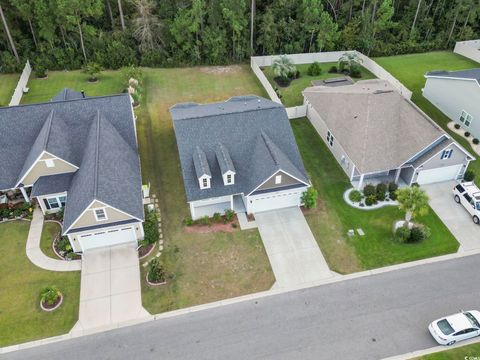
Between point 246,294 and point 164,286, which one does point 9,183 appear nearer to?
point 164,286

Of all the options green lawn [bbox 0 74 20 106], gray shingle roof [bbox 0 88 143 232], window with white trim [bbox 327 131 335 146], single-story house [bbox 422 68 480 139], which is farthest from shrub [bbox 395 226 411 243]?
green lawn [bbox 0 74 20 106]

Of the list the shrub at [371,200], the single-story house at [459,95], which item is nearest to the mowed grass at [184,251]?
the shrub at [371,200]

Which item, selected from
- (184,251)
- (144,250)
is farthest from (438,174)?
(144,250)

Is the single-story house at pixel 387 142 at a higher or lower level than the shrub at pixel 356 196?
higher

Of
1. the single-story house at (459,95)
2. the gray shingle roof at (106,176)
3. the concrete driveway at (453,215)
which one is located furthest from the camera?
the single-story house at (459,95)

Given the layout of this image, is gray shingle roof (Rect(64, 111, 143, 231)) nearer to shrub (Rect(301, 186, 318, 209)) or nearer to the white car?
shrub (Rect(301, 186, 318, 209))

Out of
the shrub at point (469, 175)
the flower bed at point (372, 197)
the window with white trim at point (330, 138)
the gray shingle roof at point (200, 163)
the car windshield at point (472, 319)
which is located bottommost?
the car windshield at point (472, 319)

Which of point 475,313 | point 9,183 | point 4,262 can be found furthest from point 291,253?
point 9,183

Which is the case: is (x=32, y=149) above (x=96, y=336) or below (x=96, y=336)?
above

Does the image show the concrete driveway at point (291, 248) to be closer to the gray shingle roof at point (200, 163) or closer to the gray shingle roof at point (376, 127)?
the gray shingle roof at point (200, 163)
